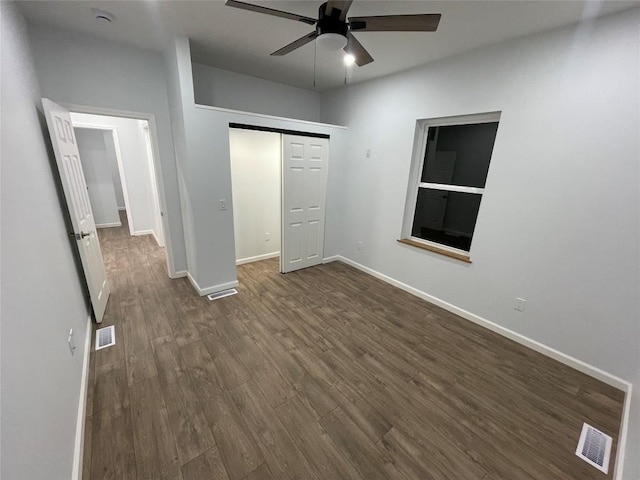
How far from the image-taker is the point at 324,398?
183 centimetres

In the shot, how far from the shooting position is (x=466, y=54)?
2492 millimetres

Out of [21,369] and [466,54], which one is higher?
[466,54]

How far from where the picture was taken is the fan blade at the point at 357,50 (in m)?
1.74

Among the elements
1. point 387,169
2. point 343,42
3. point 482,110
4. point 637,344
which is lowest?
point 637,344

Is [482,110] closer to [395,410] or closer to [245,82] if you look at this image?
[395,410]

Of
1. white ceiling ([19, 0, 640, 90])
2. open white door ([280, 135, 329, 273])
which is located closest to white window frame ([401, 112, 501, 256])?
white ceiling ([19, 0, 640, 90])

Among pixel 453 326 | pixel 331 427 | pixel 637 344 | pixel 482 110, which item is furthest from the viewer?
pixel 453 326

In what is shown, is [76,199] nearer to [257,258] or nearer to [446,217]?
[257,258]

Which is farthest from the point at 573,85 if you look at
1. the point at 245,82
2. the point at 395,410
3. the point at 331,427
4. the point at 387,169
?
the point at 245,82

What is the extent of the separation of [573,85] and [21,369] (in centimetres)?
371

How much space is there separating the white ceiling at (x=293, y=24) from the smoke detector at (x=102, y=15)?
0.04 m

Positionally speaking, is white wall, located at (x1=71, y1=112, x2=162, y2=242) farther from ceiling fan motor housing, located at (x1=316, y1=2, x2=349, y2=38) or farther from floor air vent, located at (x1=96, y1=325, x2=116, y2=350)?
ceiling fan motor housing, located at (x1=316, y1=2, x2=349, y2=38)

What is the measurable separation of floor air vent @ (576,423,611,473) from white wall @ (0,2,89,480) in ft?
8.97

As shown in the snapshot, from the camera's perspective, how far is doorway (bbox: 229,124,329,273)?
3.53m
